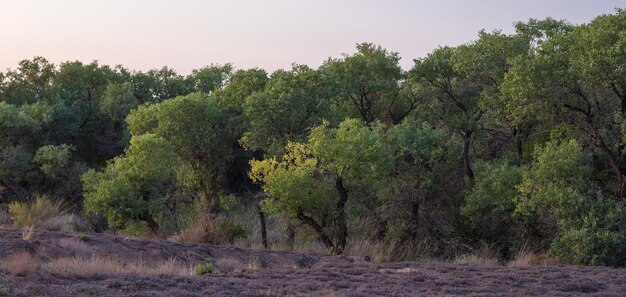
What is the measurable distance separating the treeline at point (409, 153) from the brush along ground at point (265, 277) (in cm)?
260

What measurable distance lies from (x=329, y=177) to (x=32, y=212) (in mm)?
10965

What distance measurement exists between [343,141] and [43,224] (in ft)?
36.3

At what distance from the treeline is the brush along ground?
2605mm

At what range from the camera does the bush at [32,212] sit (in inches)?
961

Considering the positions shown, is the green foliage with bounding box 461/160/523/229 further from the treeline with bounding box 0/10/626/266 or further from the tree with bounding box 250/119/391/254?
the tree with bounding box 250/119/391/254

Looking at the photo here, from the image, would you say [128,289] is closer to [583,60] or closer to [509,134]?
[583,60]

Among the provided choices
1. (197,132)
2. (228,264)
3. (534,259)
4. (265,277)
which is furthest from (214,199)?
(265,277)

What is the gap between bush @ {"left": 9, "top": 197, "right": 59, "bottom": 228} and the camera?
24406 millimetres

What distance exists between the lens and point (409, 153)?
2241 cm

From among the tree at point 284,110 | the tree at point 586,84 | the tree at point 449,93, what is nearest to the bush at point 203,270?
the tree at point 284,110

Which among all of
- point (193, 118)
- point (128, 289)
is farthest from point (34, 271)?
point (193, 118)

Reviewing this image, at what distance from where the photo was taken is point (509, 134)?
25.2 m

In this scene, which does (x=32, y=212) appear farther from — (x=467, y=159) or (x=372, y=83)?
(x=467, y=159)

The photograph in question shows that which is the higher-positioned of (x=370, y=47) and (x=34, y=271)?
(x=370, y=47)
